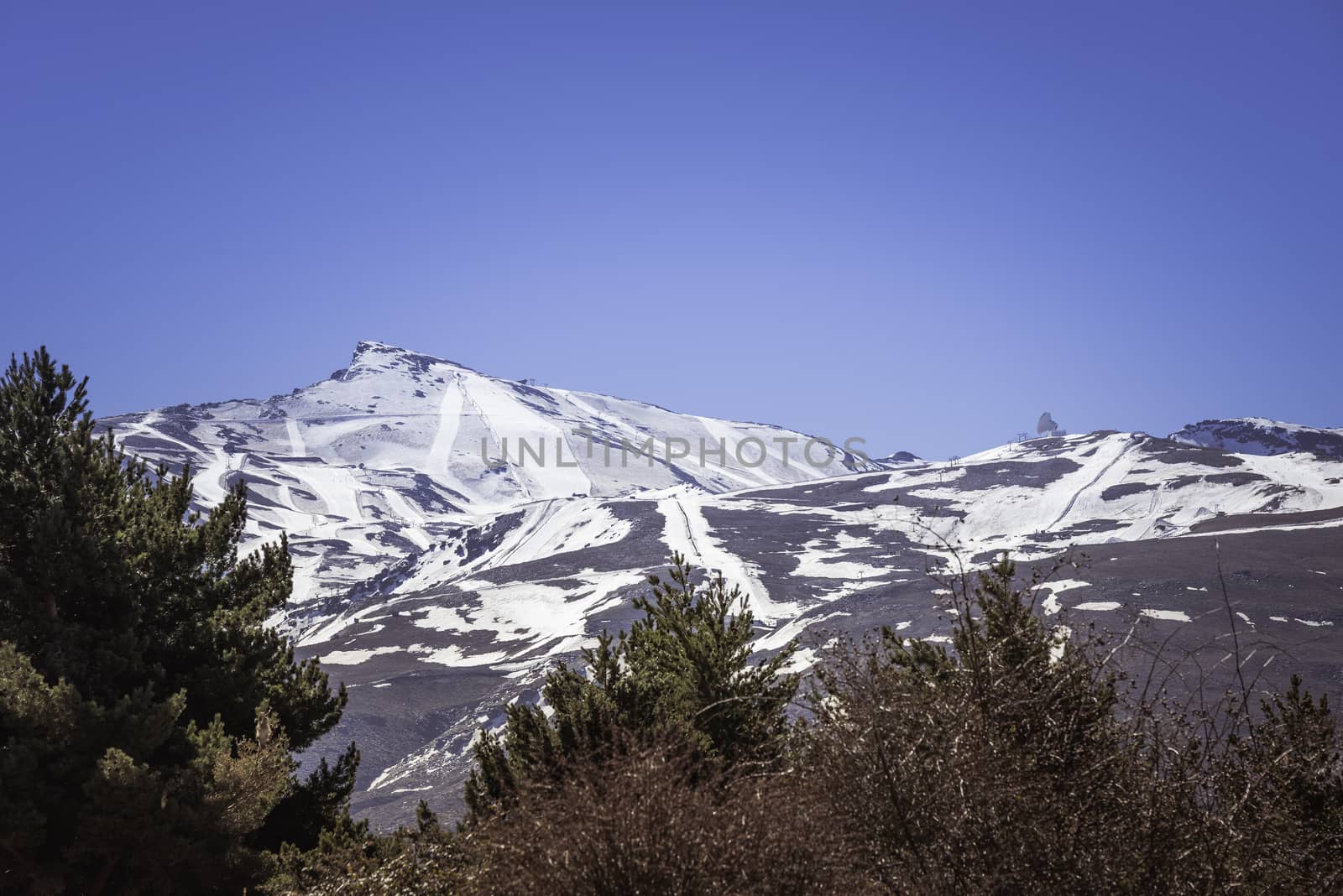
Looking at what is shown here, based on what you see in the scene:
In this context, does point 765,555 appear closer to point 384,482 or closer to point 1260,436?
point 384,482

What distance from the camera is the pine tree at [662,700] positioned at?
454 inches

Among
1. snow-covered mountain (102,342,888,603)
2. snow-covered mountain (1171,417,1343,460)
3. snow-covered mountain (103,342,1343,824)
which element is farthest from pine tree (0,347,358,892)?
snow-covered mountain (1171,417,1343,460)

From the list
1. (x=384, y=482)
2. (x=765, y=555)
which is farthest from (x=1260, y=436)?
(x=384, y=482)

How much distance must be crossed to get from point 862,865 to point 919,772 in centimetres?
73

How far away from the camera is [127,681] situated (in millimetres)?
13172

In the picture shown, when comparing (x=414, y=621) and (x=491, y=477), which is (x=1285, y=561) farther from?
(x=491, y=477)

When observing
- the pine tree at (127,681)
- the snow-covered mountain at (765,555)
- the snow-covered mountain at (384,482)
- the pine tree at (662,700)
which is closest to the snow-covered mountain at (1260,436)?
the snow-covered mountain at (765,555)

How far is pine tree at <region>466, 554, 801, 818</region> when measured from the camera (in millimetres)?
11539

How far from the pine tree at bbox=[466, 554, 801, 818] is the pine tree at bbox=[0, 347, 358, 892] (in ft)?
12.0

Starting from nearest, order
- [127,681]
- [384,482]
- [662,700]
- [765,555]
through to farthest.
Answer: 1. [662,700]
2. [127,681]
3. [765,555]
4. [384,482]

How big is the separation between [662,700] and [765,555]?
216 ft

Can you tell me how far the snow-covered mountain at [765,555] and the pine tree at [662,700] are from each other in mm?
3160

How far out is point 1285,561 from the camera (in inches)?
2026

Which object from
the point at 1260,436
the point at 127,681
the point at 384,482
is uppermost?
the point at 1260,436
